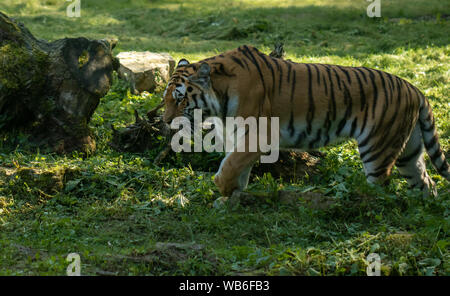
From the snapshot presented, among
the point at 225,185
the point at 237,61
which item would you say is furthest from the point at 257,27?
the point at 225,185

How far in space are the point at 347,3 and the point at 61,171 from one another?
10913 millimetres

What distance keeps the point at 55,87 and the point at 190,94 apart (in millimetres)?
1858

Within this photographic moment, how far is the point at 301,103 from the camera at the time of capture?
16.9 ft

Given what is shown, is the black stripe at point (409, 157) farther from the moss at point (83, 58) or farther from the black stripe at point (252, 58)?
the moss at point (83, 58)

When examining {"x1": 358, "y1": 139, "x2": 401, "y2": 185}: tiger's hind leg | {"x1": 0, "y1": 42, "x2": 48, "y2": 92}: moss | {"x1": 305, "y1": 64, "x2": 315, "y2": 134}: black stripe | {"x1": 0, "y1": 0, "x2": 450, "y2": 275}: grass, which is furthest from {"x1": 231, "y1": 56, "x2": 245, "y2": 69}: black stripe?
{"x1": 0, "y1": 42, "x2": 48, "y2": 92}: moss

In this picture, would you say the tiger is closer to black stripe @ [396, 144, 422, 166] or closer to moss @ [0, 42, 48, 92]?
black stripe @ [396, 144, 422, 166]

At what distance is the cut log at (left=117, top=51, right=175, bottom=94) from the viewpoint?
8.15 meters

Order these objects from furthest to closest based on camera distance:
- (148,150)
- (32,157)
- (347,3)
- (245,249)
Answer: (347,3), (148,150), (32,157), (245,249)

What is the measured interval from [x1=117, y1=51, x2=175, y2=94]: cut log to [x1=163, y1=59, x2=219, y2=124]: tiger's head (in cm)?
309

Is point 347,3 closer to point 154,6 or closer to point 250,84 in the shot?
point 154,6

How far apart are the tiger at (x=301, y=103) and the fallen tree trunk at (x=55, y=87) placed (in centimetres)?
139

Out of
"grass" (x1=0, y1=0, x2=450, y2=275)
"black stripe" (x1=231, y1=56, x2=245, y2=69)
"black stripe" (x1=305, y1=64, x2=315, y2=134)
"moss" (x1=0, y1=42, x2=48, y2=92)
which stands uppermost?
"black stripe" (x1=231, y1=56, x2=245, y2=69)

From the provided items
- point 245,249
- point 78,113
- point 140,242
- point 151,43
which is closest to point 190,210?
point 140,242

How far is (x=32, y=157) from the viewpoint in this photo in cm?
589
